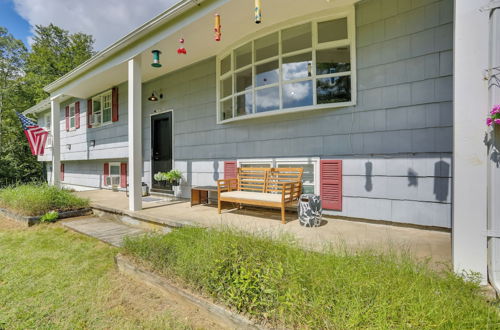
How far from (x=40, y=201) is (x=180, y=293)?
5.11 metres

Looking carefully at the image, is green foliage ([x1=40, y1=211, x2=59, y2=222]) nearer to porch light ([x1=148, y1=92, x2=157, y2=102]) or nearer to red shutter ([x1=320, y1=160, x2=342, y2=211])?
porch light ([x1=148, y1=92, x2=157, y2=102])

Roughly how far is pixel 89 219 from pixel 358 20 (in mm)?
6276

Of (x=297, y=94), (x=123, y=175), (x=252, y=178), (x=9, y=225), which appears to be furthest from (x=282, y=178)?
(x=123, y=175)

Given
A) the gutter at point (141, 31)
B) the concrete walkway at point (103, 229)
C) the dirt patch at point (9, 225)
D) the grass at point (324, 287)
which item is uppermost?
the gutter at point (141, 31)

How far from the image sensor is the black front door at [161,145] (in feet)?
21.6

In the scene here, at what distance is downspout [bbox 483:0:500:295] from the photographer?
5.69ft

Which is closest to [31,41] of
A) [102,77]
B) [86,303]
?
[102,77]

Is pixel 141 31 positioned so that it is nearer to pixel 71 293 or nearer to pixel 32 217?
pixel 32 217

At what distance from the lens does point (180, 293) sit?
6.50 ft

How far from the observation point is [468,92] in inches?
71.9

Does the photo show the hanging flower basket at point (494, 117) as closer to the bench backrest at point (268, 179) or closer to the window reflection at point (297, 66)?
the bench backrest at point (268, 179)

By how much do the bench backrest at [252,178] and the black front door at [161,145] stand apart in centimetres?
273

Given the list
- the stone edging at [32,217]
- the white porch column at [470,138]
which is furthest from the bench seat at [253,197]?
the stone edging at [32,217]

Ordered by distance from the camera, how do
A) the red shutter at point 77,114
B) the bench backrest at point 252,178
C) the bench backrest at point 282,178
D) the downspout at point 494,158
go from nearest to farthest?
the downspout at point 494,158
the bench backrest at point 282,178
the bench backrest at point 252,178
the red shutter at point 77,114
